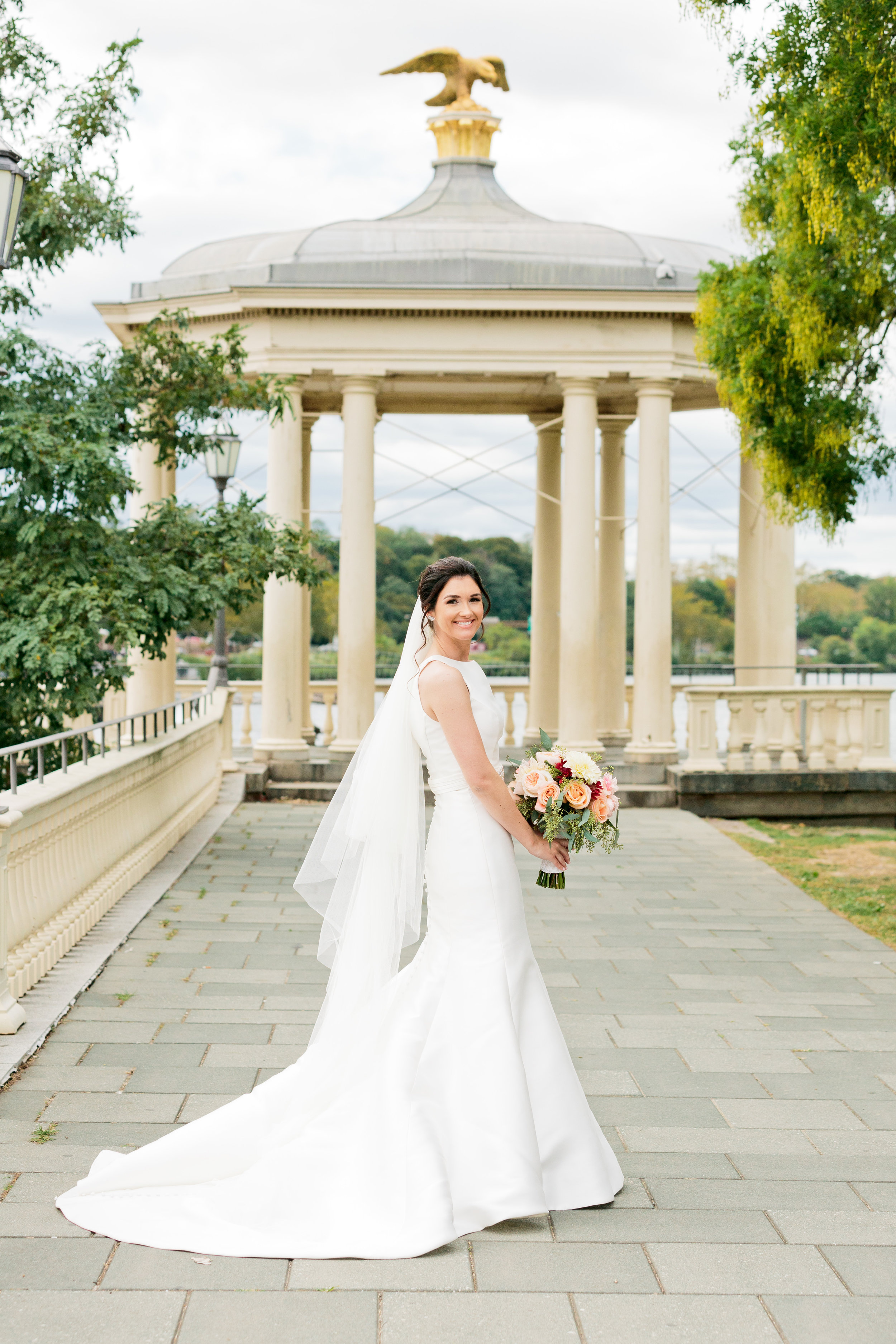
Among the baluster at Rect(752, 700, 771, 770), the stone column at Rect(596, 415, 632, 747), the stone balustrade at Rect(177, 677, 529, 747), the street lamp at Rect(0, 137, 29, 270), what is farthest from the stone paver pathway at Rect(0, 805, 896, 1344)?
the stone column at Rect(596, 415, 632, 747)

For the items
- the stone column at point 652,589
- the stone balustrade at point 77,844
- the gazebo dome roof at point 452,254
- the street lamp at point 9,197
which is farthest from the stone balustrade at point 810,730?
the street lamp at point 9,197

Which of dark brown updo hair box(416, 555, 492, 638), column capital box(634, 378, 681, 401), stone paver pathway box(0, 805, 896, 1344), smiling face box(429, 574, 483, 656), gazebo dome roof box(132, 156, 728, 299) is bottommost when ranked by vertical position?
stone paver pathway box(0, 805, 896, 1344)

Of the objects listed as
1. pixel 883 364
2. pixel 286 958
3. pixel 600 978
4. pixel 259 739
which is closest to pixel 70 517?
pixel 286 958

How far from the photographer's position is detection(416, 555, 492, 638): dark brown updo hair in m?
5.00

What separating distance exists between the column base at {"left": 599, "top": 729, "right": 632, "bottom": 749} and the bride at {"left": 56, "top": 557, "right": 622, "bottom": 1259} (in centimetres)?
1659

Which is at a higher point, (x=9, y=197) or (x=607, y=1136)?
(x=9, y=197)

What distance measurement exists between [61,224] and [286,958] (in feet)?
20.3

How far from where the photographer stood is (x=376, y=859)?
214 inches

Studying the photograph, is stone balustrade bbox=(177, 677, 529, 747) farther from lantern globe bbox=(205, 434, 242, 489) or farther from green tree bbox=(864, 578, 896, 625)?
green tree bbox=(864, 578, 896, 625)

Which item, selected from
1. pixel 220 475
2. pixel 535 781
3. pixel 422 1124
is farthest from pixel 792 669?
pixel 422 1124

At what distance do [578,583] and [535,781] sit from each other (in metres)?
13.7

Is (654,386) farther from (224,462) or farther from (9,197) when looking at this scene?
(9,197)

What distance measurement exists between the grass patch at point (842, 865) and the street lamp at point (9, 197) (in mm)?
7136

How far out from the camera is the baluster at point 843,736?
18.4 metres
